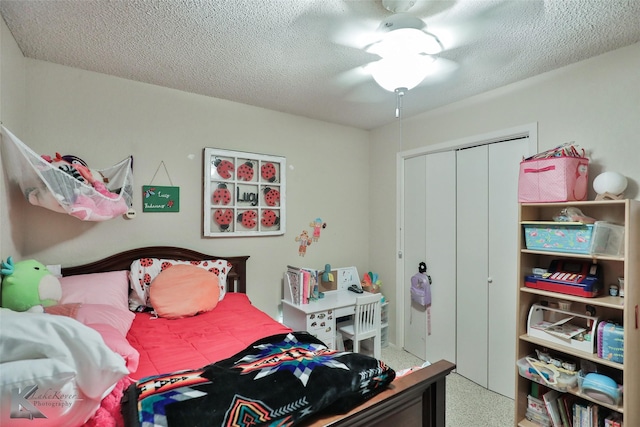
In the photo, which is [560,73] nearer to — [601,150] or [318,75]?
[601,150]

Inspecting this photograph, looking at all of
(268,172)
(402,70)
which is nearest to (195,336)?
(268,172)

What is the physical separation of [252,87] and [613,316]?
2.97m

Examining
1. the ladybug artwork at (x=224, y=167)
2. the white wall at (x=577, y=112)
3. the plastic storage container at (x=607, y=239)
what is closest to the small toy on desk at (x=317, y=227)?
the ladybug artwork at (x=224, y=167)

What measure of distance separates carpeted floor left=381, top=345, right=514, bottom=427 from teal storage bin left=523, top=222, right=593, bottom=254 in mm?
1267

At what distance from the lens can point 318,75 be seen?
2.34 m

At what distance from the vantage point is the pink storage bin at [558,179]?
1.94 metres

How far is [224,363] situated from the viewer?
3.87ft

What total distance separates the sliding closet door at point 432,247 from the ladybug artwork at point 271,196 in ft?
4.54

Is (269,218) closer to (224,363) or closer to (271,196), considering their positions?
(271,196)

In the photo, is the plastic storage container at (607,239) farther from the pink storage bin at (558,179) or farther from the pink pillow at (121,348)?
the pink pillow at (121,348)

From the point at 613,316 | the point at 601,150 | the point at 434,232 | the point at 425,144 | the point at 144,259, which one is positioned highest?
the point at 425,144

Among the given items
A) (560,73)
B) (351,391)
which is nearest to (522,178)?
(560,73)

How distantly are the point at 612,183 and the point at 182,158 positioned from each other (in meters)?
2.99

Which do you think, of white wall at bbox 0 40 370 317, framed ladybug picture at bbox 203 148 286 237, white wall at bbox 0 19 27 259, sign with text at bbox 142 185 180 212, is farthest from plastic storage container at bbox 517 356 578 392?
white wall at bbox 0 19 27 259
